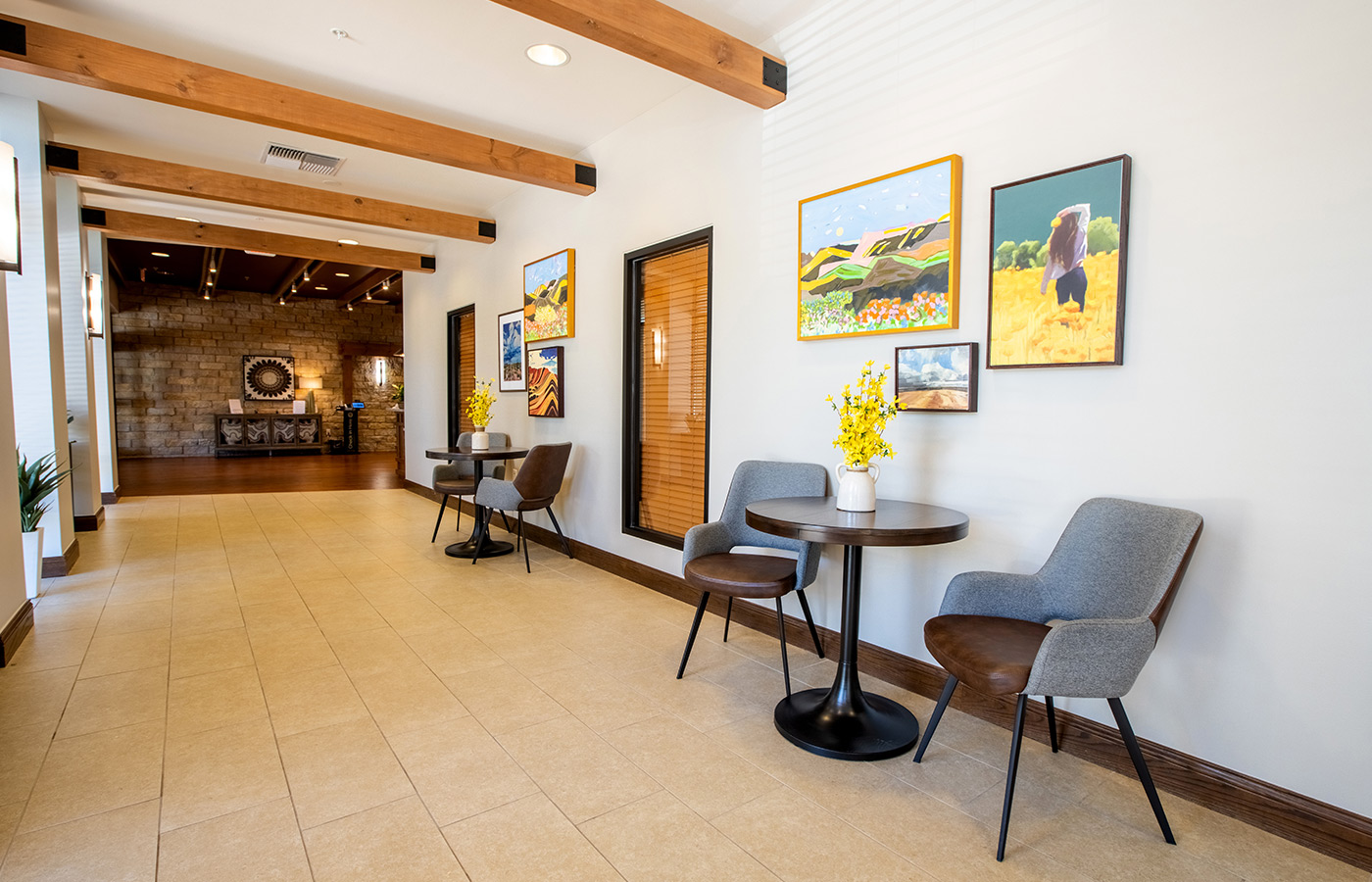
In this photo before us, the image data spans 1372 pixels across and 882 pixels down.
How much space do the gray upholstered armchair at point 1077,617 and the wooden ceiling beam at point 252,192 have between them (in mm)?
5810

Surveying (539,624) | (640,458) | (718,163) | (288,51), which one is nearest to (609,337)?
(640,458)

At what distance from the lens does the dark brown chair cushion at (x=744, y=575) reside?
2.74 m

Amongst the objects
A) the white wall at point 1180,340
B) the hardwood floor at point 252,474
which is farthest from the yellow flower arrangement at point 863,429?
the hardwood floor at point 252,474

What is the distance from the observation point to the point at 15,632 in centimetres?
323

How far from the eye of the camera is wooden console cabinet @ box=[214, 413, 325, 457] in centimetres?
1383

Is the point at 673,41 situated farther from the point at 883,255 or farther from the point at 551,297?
the point at 551,297

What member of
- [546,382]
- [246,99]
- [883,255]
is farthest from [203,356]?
[883,255]

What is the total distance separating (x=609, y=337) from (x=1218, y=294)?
3.60m

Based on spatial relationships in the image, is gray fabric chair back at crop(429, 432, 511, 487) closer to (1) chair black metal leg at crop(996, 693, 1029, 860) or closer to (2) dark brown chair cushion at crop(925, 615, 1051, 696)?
(2) dark brown chair cushion at crop(925, 615, 1051, 696)

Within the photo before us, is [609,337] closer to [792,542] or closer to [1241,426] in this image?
[792,542]

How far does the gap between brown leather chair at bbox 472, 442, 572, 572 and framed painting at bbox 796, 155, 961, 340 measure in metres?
2.25

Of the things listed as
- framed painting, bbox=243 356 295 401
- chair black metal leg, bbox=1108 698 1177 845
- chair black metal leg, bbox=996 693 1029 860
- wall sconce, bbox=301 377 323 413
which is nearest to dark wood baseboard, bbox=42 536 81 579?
chair black metal leg, bbox=996 693 1029 860

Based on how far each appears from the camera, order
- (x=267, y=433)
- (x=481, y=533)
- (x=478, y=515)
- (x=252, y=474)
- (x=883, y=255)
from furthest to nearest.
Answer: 1. (x=267, y=433)
2. (x=252, y=474)
3. (x=478, y=515)
4. (x=481, y=533)
5. (x=883, y=255)

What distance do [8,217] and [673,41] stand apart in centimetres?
281
